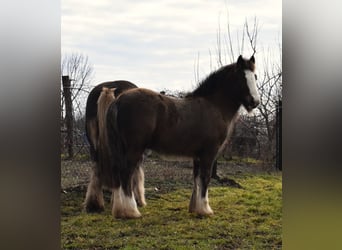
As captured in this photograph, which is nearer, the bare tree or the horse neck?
the bare tree

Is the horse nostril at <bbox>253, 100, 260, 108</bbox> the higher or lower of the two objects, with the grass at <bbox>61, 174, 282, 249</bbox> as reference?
higher

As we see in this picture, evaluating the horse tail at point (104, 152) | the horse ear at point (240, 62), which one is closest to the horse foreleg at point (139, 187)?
the horse tail at point (104, 152)

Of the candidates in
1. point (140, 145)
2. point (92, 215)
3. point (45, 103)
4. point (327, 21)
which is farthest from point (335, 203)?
point (45, 103)

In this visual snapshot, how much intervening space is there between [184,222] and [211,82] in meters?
0.91

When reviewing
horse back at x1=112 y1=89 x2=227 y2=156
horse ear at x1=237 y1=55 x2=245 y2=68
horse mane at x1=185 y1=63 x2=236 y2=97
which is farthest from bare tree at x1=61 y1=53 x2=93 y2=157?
horse ear at x1=237 y1=55 x2=245 y2=68

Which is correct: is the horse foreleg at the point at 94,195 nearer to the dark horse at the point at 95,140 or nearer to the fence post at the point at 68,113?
the dark horse at the point at 95,140

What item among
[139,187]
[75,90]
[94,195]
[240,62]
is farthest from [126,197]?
[240,62]

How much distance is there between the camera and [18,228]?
2.42m

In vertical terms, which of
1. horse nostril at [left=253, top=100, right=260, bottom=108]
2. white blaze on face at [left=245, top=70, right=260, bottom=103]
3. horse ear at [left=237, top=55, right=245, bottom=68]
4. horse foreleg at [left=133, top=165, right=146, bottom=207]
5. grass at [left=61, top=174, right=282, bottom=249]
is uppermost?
horse ear at [left=237, top=55, right=245, bottom=68]

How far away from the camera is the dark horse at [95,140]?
2827mm

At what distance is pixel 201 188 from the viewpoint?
2.87 m

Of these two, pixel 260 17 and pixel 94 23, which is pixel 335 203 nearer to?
pixel 260 17

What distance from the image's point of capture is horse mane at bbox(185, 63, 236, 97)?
2871mm

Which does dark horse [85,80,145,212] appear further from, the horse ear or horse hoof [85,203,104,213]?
the horse ear
